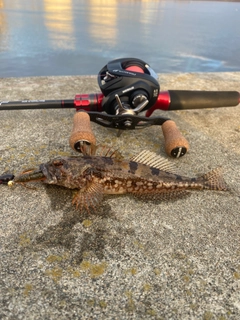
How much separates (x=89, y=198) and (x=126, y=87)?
1675 mm

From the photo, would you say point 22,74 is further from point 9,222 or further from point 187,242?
point 187,242

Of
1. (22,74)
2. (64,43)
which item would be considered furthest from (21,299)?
(64,43)

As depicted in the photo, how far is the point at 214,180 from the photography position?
3170mm

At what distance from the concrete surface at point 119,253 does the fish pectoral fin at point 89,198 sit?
104 millimetres

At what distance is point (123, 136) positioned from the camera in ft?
13.9

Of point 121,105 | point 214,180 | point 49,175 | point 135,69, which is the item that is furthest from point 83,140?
point 214,180

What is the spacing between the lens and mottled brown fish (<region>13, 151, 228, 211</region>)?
2.98 meters

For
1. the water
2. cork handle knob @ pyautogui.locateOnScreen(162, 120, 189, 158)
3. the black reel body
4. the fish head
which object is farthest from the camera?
the water

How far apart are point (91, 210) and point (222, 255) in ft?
4.36

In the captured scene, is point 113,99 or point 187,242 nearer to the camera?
point 187,242

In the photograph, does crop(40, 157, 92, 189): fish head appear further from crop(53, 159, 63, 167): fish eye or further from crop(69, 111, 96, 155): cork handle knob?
crop(69, 111, 96, 155): cork handle knob

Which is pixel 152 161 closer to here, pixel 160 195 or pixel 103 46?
pixel 160 195

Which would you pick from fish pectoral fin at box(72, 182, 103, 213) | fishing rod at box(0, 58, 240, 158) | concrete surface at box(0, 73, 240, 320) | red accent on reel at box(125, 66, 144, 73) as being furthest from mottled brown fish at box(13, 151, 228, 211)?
red accent on reel at box(125, 66, 144, 73)

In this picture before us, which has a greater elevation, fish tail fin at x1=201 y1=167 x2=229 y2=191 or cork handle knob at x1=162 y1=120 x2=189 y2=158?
cork handle knob at x1=162 y1=120 x2=189 y2=158
